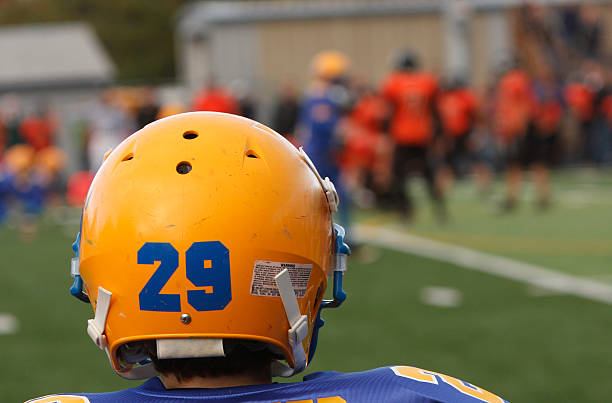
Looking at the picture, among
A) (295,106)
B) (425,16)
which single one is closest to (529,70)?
(425,16)

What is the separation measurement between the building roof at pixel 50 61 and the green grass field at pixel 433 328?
51.7 feet

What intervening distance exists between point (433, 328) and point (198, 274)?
15.7ft

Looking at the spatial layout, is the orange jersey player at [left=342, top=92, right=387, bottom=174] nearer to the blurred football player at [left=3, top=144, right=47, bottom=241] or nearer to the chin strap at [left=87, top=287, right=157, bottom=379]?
the blurred football player at [left=3, top=144, right=47, bottom=241]

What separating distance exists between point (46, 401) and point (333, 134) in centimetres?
798

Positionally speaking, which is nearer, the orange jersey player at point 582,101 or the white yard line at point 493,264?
the white yard line at point 493,264

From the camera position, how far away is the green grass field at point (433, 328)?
541 cm

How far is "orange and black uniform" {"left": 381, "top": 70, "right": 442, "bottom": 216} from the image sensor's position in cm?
1250

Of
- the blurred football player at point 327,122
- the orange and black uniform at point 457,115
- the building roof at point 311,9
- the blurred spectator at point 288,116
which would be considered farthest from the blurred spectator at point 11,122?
the blurred football player at point 327,122

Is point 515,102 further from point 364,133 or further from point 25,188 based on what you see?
point 25,188

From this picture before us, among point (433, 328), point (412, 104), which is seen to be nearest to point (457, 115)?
point (412, 104)

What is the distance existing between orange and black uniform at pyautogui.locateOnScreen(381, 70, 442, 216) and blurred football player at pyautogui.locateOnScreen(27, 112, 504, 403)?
412 inches

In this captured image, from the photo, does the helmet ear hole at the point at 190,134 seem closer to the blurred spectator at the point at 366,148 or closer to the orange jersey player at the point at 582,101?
the blurred spectator at the point at 366,148

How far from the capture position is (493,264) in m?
9.34

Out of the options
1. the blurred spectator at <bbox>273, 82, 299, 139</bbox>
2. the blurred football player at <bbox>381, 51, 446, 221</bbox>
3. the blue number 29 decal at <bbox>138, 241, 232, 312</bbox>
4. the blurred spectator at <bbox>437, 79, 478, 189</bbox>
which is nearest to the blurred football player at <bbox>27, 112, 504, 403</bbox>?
the blue number 29 decal at <bbox>138, 241, 232, 312</bbox>
